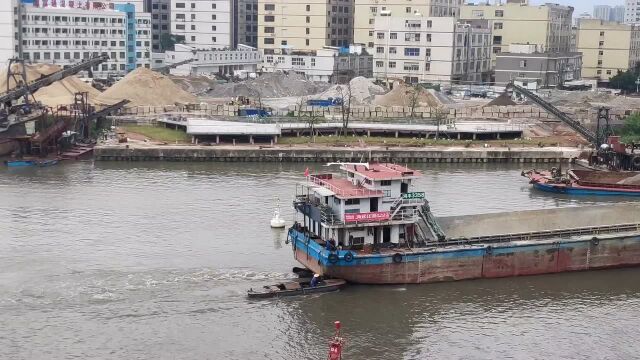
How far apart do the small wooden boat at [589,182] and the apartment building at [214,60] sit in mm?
41705

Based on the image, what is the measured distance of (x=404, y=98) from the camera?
51125 mm

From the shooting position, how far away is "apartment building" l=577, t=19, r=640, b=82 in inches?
2827

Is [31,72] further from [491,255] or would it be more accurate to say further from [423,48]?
[491,255]

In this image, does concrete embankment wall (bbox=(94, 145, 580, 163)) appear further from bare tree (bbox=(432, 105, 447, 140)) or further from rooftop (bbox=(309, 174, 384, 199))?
Answer: rooftop (bbox=(309, 174, 384, 199))

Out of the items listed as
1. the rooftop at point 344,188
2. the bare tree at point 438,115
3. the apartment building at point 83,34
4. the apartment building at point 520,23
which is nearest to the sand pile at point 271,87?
the apartment building at point 83,34

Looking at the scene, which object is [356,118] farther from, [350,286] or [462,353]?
[462,353]

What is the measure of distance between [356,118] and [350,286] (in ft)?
88.2

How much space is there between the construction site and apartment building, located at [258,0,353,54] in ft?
48.7

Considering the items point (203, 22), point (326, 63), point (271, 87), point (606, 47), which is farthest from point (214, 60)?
point (606, 47)

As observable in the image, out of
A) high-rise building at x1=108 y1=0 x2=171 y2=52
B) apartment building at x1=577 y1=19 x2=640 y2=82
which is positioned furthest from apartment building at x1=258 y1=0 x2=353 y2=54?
apartment building at x1=577 y1=19 x2=640 y2=82

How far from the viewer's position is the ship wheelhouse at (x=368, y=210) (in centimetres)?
1984

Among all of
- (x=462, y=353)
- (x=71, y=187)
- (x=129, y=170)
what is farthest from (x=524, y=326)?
(x=129, y=170)

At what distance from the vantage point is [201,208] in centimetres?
2775

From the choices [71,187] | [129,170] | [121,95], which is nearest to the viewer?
[71,187]
